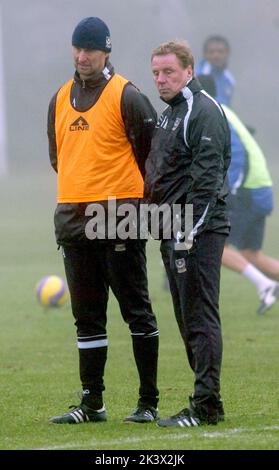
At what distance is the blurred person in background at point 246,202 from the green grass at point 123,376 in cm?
55

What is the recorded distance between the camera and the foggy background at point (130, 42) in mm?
37625

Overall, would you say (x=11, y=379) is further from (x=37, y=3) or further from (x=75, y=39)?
(x=37, y=3)

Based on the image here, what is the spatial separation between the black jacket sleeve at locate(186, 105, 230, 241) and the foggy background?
30839 mm

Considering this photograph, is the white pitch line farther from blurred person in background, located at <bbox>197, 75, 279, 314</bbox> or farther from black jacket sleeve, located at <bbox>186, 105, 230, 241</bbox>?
blurred person in background, located at <bbox>197, 75, 279, 314</bbox>

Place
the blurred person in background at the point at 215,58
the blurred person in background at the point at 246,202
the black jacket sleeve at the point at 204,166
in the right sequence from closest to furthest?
the black jacket sleeve at the point at 204,166
the blurred person in background at the point at 246,202
the blurred person in background at the point at 215,58

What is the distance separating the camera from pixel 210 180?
21.8 ft

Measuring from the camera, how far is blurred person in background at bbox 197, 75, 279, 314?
1325cm

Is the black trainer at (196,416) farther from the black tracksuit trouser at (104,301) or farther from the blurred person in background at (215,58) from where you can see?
the blurred person in background at (215,58)

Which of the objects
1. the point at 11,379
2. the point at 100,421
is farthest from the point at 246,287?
the point at 100,421

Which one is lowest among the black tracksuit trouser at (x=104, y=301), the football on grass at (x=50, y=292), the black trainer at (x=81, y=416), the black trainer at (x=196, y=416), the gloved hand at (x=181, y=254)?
the football on grass at (x=50, y=292)

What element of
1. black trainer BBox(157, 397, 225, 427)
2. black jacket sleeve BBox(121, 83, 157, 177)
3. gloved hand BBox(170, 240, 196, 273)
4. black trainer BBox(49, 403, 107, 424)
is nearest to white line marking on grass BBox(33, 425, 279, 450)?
black trainer BBox(157, 397, 225, 427)

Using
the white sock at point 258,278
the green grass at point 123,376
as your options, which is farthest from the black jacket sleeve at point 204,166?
the white sock at point 258,278

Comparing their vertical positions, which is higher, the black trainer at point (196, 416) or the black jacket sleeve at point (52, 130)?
the black jacket sleeve at point (52, 130)

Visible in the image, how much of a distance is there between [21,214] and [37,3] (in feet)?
39.1
